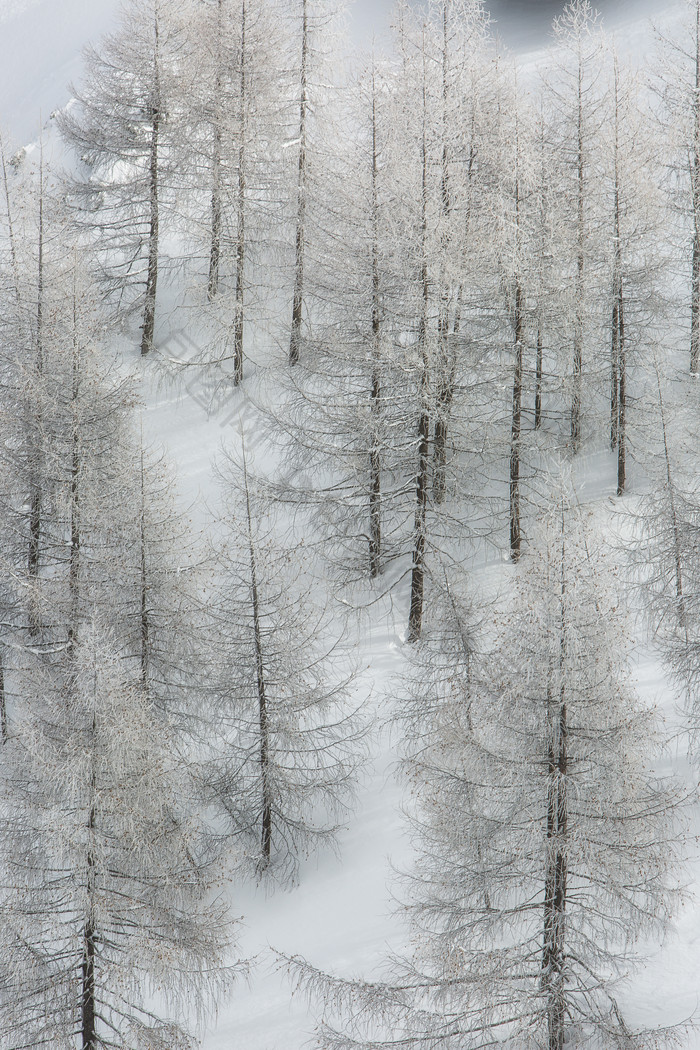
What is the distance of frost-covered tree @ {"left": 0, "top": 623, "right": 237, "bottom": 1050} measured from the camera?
11359 millimetres

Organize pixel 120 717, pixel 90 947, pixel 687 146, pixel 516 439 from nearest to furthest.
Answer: pixel 90 947 → pixel 120 717 → pixel 516 439 → pixel 687 146

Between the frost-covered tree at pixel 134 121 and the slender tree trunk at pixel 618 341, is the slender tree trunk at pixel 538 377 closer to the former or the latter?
the slender tree trunk at pixel 618 341

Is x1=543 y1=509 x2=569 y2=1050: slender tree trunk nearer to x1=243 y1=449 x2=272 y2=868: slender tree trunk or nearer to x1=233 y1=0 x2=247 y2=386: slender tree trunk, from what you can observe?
x1=243 y1=449 x2=272 y2=868: slender tree trunk

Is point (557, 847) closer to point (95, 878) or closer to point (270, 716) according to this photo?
point (95, 878)

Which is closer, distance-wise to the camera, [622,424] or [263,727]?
[263,727]

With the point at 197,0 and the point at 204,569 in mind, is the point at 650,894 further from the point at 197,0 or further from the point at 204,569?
the point at 197,0

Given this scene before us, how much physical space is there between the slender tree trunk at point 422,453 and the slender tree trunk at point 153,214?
30.8 feet

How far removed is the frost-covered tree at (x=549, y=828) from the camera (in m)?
10.9

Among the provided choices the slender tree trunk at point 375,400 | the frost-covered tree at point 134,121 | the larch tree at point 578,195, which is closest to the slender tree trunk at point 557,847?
the slender tree trunk at point 375,400

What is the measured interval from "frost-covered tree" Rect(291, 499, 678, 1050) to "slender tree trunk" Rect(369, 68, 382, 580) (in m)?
8.15

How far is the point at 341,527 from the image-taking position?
2116cm

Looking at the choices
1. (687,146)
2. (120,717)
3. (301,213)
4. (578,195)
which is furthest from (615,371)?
(120,717)

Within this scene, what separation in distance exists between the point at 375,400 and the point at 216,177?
9.95 m

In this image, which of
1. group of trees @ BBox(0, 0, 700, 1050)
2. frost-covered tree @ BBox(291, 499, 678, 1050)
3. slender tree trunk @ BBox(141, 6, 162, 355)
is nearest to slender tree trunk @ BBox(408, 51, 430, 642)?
group of trees @ BBox(0, 0, 700, 1050)
